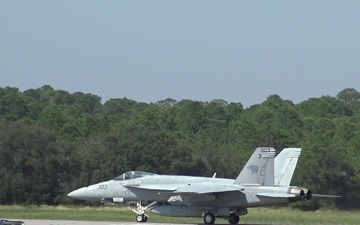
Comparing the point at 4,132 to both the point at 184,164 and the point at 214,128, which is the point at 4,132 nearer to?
the point at 184,164

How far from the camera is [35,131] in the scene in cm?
6372

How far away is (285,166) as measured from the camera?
1754 inches

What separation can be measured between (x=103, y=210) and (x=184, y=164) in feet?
A: 42.6

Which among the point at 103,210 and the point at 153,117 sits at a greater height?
the point at 153,117

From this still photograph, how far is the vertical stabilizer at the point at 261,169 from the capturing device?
41188 millimetres

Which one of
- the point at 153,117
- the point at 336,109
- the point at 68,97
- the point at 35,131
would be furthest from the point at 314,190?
the point at 68,97

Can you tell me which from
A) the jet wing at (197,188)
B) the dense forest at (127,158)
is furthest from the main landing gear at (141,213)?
the dense forest at (127,158)

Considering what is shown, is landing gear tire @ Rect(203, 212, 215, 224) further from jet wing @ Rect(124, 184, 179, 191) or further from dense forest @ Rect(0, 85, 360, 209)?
dense forest @ Rect(0, 85, 360, 209)

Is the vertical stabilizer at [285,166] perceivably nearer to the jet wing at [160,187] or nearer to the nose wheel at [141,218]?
the jet wing at [160,187]

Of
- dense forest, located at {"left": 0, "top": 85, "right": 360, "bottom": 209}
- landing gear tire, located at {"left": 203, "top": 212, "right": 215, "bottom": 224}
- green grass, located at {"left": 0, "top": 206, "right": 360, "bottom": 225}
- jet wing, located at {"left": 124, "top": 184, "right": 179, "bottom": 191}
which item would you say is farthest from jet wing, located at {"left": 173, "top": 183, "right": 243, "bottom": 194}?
dense forest, located at {"left": 0, "top": 85, "right": 360, "bottom": 209}

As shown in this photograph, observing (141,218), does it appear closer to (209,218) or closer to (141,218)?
(141,218)

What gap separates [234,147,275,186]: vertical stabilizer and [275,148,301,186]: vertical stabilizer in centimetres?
300

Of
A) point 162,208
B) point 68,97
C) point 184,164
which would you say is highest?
point 68,97

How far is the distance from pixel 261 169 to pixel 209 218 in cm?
342
